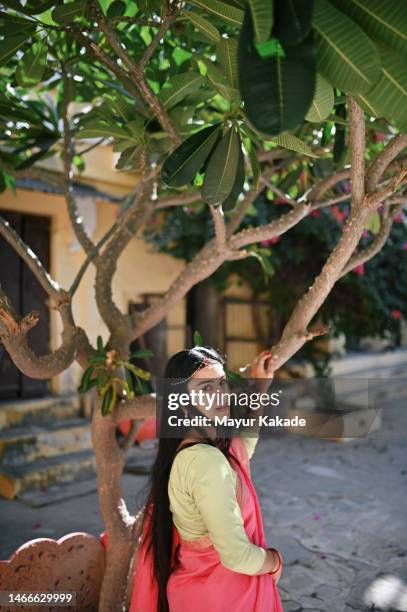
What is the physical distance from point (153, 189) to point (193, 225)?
12.4 ft

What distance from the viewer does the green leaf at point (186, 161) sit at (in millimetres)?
1817

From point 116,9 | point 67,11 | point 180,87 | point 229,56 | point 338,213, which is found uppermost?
point 338,213

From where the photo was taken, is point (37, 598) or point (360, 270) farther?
point (360, 270)

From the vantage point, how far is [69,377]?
6.15m

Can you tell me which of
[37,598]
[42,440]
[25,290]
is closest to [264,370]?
[37,598]

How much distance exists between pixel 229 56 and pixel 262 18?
28.0 inches

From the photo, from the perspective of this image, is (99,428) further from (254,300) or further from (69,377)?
Result: (254,300)

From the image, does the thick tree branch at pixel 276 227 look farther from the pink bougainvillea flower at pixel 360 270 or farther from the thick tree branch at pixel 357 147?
the pink bougainvillea flower at pixel 360 270

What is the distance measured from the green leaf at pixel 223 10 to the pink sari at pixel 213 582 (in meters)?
1.36

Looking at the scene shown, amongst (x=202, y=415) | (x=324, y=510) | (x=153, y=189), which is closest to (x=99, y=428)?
(x=202, y=415)

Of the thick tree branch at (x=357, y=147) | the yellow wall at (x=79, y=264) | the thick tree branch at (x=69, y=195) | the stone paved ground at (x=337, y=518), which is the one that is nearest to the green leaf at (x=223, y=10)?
the thick tree branch at (x=357, y=147)

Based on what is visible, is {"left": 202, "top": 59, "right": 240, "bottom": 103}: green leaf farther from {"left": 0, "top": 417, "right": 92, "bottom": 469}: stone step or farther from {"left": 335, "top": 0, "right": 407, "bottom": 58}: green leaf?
{"left": 0, "top": 417, "right": 92, "bottom": 469}: stone step

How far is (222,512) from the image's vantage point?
168cm

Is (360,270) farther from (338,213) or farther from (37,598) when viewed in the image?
(37,598)
